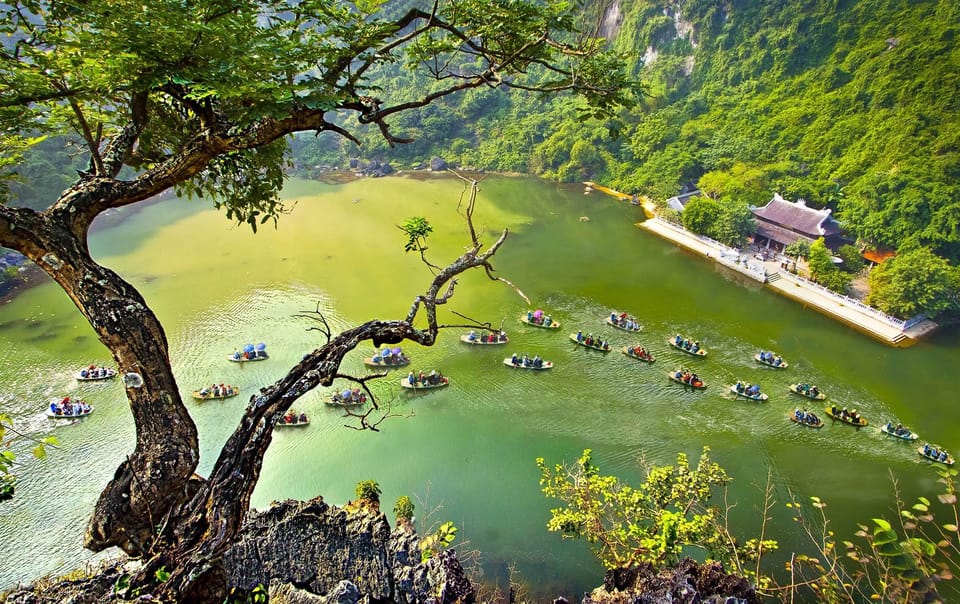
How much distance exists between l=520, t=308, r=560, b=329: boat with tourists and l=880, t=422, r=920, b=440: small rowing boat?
25.6 feet

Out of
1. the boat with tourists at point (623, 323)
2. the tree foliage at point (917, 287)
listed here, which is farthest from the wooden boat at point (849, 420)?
the tree foliage at point (917, 287)

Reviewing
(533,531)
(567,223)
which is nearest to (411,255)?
(567,223)

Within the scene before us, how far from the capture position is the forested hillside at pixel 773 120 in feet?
61.8

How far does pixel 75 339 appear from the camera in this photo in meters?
13.5

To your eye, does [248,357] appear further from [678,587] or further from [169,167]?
[678,587]

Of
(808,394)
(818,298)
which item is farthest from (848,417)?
(818,298)

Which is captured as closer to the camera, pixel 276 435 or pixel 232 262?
pixel 276 435

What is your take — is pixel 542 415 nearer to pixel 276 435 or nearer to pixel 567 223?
pixel 276 435

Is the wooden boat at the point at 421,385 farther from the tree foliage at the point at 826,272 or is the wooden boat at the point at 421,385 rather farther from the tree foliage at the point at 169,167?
the tree foliage at the point at 826,272

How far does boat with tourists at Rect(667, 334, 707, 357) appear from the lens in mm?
13484

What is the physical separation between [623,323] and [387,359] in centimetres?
680

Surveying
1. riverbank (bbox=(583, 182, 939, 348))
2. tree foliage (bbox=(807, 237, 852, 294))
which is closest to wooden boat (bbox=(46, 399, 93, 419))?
riverbank (bbox=(583, 182, 939, 348))

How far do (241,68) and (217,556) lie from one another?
2452mm

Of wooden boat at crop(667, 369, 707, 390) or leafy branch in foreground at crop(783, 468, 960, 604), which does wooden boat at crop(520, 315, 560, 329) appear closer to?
wooden boat at crop(667, 369, 707, 390)
